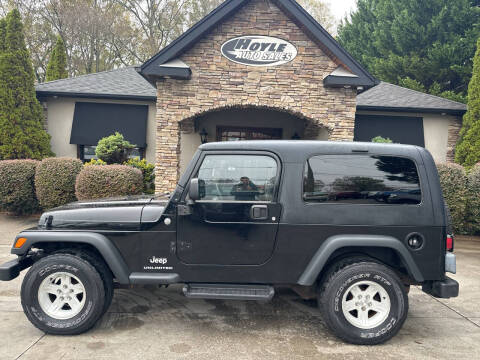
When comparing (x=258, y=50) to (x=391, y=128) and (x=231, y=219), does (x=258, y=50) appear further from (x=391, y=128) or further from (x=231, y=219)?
(x=231, y=219)

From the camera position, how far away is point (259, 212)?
10.3 ft

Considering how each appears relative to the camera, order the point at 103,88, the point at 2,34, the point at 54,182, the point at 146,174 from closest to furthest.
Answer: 1. the point at 54,182
2. the point at 146,174
3. the point at 2,34
4. the point at 103,88

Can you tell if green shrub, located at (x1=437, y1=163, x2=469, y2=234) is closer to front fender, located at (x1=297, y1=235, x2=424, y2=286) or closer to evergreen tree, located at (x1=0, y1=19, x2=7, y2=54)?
front fender, located at (x1=297, y1=235, x2=424, y2=286)

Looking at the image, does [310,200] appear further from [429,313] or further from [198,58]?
[198,58]

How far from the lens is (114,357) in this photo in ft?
9.27

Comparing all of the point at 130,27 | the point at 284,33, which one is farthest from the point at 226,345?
→ the point at 130,27

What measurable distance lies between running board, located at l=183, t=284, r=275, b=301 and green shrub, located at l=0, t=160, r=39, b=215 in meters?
7.36

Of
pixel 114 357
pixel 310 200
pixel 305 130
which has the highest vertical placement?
pixel 305 130

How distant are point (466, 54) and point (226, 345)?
18.3m

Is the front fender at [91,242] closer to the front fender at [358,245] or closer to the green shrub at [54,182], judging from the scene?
the front fender at [358,245]

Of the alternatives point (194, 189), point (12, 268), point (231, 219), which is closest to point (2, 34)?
point (12, 268)

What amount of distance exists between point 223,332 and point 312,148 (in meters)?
2.13

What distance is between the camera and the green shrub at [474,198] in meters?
7.64

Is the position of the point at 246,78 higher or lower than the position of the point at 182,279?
higher
